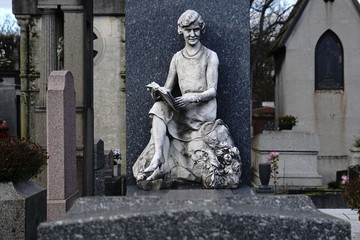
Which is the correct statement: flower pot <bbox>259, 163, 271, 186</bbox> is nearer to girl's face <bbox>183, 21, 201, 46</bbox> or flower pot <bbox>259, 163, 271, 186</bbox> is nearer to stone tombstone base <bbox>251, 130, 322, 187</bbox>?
stone tombstone base <bbox>251, 130, 322, 187</bbox>

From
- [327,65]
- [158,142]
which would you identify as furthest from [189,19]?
[327,65]

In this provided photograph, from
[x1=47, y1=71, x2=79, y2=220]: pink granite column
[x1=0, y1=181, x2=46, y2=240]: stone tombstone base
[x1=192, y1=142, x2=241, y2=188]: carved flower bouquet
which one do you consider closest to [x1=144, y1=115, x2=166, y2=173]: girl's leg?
[x1=192, y1=142, x2=241, y2=188]: carved flower bouquet

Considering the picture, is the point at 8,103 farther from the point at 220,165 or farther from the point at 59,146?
the point at 220,165

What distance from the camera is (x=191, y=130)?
6801 millimetres

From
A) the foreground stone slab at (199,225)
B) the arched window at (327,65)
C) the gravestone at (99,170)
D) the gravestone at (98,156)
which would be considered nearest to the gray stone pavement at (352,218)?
the foreground stone slab at (199,225)

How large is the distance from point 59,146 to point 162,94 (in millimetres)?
1895

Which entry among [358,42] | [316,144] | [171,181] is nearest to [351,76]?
[358,42]

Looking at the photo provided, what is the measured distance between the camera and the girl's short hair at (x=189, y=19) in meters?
6.84

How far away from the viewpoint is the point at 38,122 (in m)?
10.7

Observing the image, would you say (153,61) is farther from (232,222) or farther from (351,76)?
(351,76)

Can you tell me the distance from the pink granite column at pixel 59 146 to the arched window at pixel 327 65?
9.93 metres

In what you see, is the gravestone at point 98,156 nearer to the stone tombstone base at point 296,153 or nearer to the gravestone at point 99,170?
the gravestone at point 99,170

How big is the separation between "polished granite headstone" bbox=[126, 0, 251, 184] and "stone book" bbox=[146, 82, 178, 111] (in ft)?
2.33

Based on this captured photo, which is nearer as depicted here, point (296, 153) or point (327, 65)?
point (296, 153)
